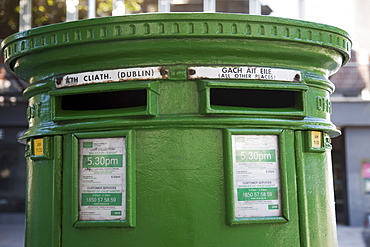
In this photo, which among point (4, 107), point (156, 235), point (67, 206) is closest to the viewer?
point (156, 235)

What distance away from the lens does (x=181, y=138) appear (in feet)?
6.59

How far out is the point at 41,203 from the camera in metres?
2.23

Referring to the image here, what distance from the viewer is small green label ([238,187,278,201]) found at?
2025mm

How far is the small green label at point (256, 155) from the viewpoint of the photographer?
6.67 ft

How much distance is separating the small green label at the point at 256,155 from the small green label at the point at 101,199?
550mm

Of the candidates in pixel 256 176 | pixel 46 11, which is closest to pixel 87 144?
pixel 256 176

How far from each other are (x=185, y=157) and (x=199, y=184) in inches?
5.1

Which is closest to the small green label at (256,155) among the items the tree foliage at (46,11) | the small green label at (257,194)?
the small green label at (257,194)

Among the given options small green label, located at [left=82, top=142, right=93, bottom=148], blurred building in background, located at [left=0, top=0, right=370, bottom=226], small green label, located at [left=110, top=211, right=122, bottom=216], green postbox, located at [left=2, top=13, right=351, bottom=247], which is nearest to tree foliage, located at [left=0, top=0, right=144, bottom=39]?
blurred building in background, located at [left=0, top=0, right=370, bottom=226]

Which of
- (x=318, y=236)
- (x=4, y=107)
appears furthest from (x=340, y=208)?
(x=318, y=236)

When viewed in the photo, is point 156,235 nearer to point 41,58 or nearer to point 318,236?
point 318,236

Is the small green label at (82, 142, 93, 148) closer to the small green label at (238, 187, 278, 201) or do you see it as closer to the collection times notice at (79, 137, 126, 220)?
the collection times notice at (79, 137, 126, 220)

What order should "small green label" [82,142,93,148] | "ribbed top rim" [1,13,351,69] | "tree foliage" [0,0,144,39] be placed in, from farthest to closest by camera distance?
"tree foliage" [0,0,144,39], "small green label" [82,142,93,148], "ribbed top rim" [1,13,351,69]

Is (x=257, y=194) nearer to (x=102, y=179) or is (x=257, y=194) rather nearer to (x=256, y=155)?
(x=256, y=155)
